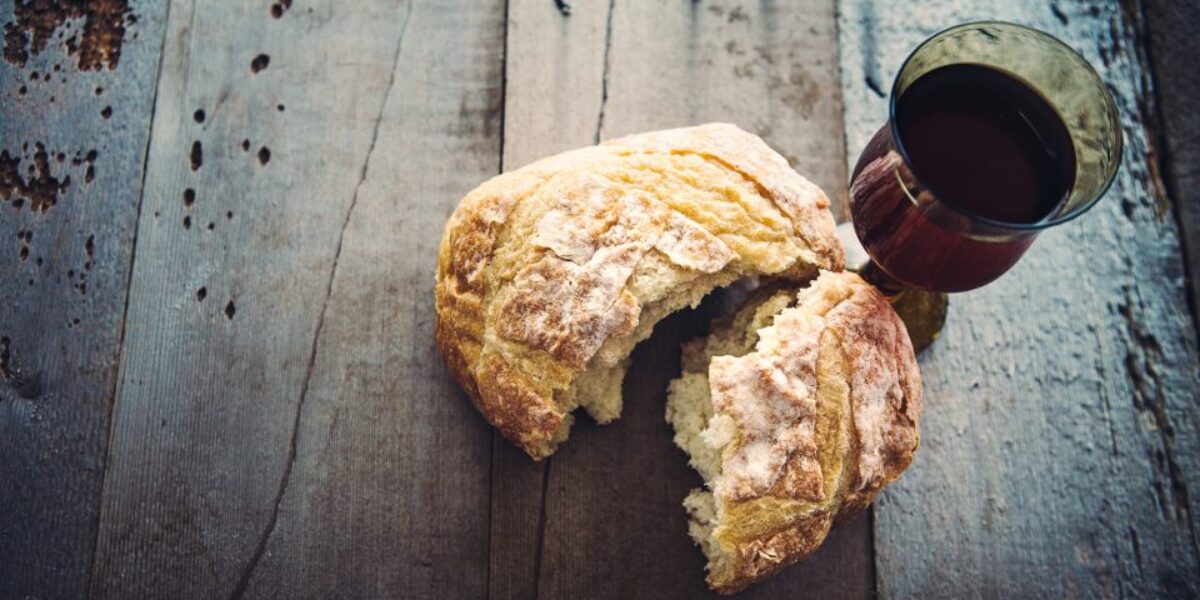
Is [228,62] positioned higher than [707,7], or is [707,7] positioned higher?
[707,7]

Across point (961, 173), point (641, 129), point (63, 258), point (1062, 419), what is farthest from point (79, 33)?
point (1062, 419)

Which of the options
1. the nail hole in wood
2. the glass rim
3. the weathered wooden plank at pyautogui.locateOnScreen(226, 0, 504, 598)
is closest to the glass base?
the glass rim

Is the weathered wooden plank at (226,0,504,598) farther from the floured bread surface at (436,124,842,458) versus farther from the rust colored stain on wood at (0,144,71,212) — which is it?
the rust colored stain on wood at (0,144,71,212)

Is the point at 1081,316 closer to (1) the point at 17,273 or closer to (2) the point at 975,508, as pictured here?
(2) the point at 975,508

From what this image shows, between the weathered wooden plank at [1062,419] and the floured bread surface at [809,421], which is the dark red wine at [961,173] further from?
the weathered wooden plank at [1062,419]

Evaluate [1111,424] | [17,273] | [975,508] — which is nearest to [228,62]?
[17,273]

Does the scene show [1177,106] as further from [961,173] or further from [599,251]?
[599,251]
